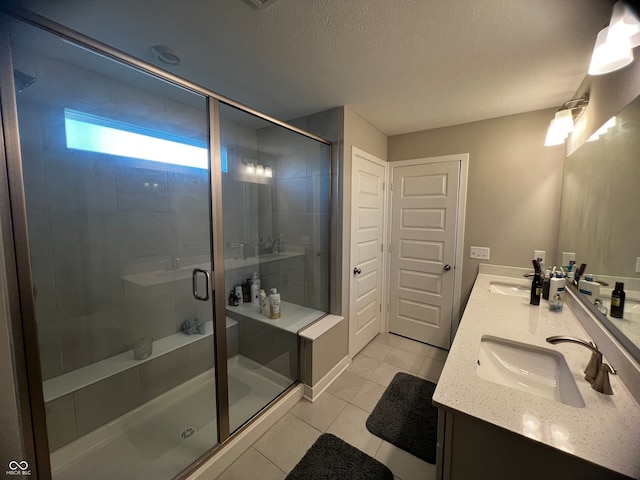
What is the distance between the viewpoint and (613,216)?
1159 mm

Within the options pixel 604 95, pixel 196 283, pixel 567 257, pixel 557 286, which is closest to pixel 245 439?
pixel 196 283

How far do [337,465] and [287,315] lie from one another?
1128 mm

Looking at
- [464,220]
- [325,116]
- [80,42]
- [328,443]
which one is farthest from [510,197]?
[80,42]

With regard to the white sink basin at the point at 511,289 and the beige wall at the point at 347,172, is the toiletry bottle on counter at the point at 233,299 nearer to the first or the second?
the beige wall at the point at 347,172

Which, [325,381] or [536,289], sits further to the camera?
[325,381]

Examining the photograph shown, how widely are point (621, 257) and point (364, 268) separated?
1.74m

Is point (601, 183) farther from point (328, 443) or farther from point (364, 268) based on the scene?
point (328, 443)

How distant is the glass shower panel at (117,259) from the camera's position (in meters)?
1.43

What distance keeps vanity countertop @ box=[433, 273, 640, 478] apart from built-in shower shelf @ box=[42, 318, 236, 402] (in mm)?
1844

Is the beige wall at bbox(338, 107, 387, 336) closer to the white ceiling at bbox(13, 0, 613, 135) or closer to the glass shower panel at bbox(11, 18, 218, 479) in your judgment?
the white ceiling at bbox(13, 0, 613, 135)

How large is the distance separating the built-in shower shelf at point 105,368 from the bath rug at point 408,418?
1510 millimetres

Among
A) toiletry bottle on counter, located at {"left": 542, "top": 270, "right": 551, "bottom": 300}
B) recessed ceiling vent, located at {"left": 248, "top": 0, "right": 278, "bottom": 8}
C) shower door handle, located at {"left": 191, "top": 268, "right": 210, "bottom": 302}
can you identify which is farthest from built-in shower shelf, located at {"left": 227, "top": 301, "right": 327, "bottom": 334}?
recessed ceiling vent, located at {"left": 248, "top": 0, "right": 278, "bottom": 8}

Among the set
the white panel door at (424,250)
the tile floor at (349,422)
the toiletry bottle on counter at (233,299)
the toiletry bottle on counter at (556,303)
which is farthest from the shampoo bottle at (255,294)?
the toiletry bottle on counter at (556,303)

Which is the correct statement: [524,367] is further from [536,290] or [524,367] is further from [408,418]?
[408,418]
